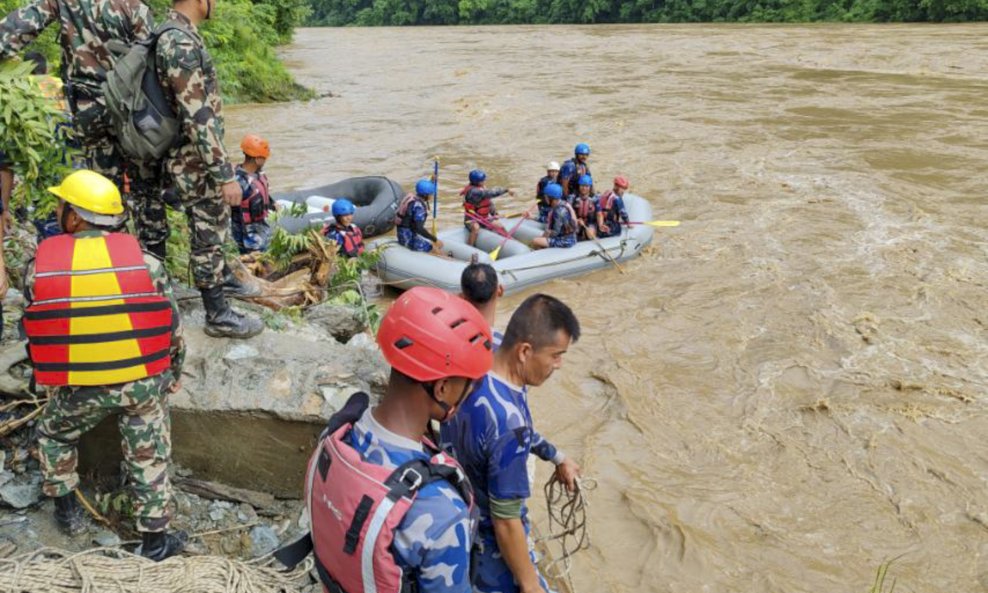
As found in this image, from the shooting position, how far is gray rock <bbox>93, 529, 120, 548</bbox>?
9.61 ft

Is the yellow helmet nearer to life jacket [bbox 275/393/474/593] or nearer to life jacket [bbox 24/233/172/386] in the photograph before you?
life jacket [bbox 24/233/172/386]

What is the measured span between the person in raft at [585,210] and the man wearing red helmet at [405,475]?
763cm

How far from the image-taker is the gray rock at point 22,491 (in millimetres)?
2990

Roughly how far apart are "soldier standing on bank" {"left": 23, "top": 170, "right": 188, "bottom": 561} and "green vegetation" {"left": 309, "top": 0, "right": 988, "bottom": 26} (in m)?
34.2

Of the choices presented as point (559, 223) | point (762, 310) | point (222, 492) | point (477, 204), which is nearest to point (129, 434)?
point (222, 492)

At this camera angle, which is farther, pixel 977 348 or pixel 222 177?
pixel 977 348

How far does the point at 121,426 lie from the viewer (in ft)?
8.86

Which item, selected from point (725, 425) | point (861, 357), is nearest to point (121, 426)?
point (725, 425)

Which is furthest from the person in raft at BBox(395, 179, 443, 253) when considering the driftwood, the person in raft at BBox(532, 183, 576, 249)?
the driftwood

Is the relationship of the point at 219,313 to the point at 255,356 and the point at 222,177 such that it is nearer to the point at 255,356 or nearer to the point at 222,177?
the point at 255,356

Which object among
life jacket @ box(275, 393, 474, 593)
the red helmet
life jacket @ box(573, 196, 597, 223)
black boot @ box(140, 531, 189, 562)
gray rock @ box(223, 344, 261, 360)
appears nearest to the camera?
life jacket @ box(275, 393, 474, 593)

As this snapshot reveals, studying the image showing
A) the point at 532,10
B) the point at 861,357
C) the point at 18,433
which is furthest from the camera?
the point at 532,10

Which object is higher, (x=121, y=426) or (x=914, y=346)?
(x=121, y=426)

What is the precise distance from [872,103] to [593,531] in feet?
52.2
